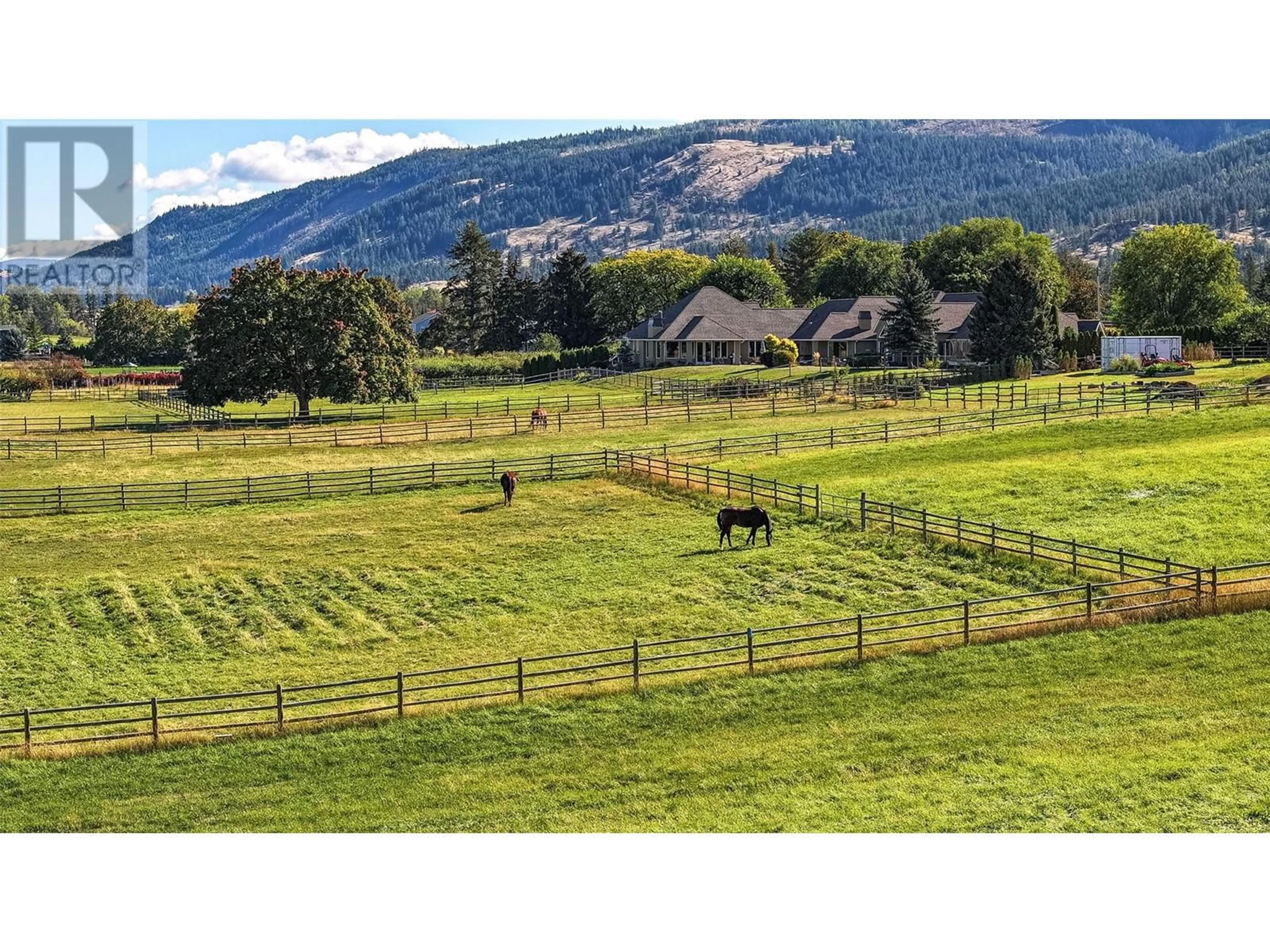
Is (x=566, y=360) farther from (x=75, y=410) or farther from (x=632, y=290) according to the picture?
(x=75, y=410)

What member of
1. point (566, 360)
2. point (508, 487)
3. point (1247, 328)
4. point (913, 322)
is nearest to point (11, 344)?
point (566, 360)

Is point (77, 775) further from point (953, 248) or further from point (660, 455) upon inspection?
point (953, 248)

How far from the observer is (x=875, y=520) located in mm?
33531

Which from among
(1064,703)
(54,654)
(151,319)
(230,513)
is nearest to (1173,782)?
(1064,703)

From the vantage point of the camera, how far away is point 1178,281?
316 feet

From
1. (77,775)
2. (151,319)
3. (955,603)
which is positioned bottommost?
(77,775)

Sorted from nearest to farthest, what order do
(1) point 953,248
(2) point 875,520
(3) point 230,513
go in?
(2) point 875,520 < (3) point 230,513 < (1) point 953,248

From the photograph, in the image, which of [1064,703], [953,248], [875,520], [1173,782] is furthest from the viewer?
[953,248]

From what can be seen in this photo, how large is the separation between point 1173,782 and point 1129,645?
6009 millimetres

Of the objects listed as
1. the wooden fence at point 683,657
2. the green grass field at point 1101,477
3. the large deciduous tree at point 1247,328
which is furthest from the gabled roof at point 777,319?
the wooden fence at point 683,657

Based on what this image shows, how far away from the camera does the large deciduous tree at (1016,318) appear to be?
79125 millimetres

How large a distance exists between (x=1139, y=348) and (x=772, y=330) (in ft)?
109

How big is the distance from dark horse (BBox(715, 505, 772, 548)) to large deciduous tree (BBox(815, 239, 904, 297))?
90.0 m

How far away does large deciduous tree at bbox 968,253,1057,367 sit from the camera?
260 ft
